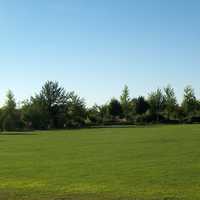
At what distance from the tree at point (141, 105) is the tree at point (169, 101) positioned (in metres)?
5.94

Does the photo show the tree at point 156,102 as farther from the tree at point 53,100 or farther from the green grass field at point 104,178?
the green grass field at point 104,178

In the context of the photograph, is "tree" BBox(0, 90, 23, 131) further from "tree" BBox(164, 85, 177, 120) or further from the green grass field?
the green grass field

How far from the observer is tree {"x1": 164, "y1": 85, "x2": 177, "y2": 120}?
147 m

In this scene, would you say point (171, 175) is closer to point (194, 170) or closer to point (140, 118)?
point (194, 170)

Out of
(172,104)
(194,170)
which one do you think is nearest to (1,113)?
(172,104)

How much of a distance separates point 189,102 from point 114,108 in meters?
22.0

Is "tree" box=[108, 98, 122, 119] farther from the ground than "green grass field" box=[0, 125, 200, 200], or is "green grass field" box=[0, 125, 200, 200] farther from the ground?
"tree" box=[108, 98, 122, 119]

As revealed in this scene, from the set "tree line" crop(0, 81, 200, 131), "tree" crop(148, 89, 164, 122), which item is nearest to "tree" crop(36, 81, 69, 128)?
"tree line" crop(0, 81, 200, 131)

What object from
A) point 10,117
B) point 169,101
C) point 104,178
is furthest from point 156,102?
point 104,178

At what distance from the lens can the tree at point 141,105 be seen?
14926cm

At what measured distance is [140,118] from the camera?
5541 inches

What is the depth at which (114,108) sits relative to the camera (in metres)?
149

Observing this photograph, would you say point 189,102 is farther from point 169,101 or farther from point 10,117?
point 10,117

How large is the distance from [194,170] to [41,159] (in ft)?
38.5
